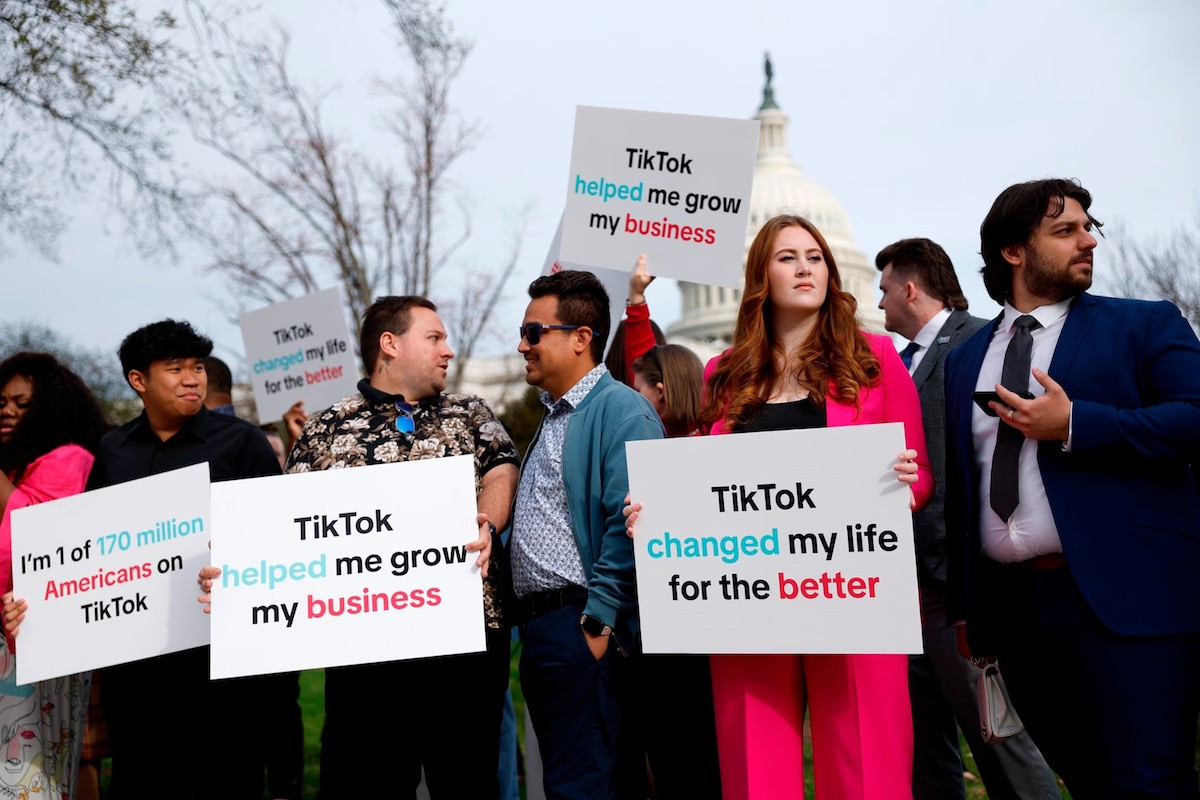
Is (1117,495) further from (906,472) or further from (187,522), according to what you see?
(187,522)

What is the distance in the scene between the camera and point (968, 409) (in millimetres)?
3844

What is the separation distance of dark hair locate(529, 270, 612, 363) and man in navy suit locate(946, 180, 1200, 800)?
1342mm

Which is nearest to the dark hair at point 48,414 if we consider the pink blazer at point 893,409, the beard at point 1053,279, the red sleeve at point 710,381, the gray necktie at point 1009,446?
the red sleeve at point 710,381

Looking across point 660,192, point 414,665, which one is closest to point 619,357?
point 660,192

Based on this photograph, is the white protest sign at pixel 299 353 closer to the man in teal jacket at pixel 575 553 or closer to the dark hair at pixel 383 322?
the dark hair at pixel 383 322

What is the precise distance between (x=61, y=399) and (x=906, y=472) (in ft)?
13.1

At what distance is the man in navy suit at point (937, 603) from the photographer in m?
4.67

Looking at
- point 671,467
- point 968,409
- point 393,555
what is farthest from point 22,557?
point 968,409

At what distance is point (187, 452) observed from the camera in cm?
513

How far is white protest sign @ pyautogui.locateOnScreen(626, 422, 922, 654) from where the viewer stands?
11.4ft

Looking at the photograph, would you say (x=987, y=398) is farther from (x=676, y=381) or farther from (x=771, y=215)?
(x=771, y=215)

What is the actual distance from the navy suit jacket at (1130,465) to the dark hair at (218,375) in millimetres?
5587

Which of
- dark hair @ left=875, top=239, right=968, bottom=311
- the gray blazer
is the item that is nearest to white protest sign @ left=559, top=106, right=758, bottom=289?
dark hair @ left=875, top=239, right=968, bottom=311

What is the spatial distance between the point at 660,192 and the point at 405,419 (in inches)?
86.3
